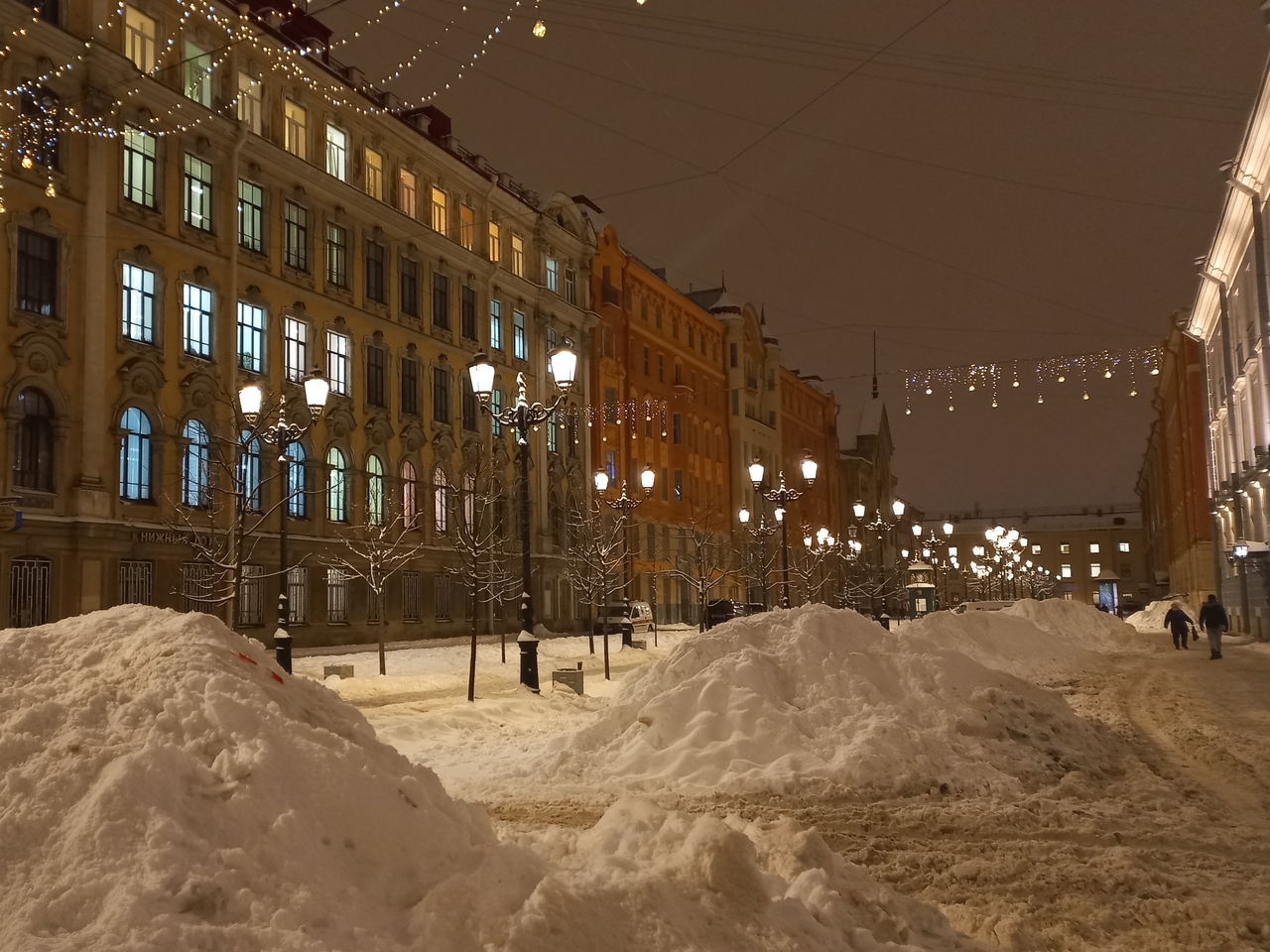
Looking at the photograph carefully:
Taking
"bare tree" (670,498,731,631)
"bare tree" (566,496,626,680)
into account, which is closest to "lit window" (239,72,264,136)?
"bare tree" (566,496,626,680)

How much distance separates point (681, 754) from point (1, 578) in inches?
690

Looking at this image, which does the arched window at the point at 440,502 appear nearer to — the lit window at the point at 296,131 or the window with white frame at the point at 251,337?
the window with white frame at the point at 251,337

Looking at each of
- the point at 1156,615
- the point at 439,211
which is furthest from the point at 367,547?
the point at 1156,615

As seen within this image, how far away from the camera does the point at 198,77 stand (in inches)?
1105

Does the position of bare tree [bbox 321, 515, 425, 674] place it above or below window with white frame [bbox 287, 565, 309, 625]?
above

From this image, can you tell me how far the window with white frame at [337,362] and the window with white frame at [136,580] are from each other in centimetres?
885

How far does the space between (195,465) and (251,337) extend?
4.06 metres

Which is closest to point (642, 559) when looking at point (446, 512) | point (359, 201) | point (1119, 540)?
point (446, 512)

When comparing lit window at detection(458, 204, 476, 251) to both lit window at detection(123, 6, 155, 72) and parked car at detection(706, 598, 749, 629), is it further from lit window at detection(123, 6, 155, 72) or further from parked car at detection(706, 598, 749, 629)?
parked car at detection(706, 598, 749, 629)

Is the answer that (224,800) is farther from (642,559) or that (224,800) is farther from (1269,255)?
(642,559)

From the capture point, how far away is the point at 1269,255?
30.9m

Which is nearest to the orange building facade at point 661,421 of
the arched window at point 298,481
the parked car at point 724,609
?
the parked car at point 724,609

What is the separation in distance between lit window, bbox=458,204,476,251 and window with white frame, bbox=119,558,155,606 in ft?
58.9

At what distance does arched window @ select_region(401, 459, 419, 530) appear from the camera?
3550 centimetres
